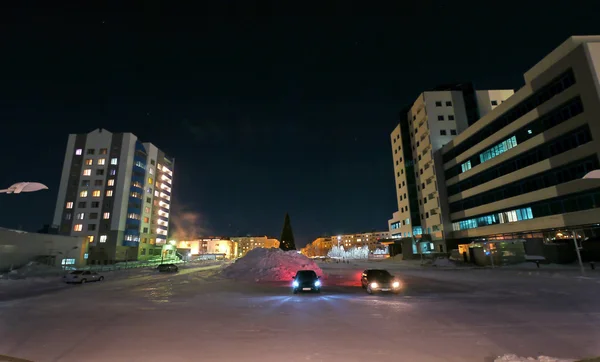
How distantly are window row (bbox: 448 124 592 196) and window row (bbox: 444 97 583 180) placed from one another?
7.26ft

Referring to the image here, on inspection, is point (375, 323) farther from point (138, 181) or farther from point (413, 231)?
point (138, 181)

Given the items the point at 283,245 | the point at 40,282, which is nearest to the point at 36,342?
the point at 40,282

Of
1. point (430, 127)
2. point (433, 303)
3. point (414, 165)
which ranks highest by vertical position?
point (430, 127)

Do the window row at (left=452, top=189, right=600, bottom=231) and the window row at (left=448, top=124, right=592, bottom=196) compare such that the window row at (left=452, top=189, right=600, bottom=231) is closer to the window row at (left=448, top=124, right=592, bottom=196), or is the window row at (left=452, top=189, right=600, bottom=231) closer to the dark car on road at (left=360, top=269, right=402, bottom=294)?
the window row at (left=448, top=124, right=592, bottom=196)

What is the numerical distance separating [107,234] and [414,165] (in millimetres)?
87675

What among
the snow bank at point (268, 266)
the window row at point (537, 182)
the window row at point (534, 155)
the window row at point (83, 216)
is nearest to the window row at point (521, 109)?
the window row at point (534, 155)

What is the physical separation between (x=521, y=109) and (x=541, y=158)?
9487 mm

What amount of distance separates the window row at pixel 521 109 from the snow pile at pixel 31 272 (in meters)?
74.7

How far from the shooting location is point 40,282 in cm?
3094

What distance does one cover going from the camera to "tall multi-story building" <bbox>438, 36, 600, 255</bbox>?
37.7 metres

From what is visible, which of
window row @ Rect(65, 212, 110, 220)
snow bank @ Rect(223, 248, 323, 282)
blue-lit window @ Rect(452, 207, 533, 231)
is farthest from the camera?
window row @ Rect(65, 212, 110, 220)

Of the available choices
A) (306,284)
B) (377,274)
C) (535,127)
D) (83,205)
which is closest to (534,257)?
(535,127)

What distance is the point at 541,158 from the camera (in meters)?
45.1

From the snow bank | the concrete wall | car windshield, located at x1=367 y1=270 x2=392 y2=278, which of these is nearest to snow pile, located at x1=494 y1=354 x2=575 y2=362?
car windshield, located at x1=367 y1=270 x2=392 y2=278
